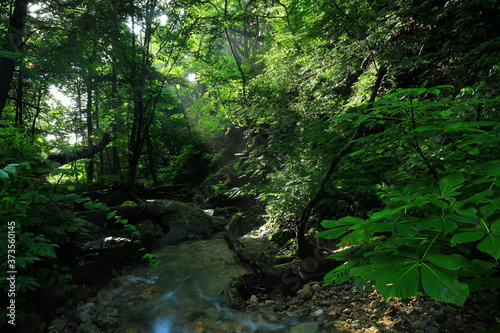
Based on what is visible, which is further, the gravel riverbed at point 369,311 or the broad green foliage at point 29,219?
the broad green foliage at point 29,219

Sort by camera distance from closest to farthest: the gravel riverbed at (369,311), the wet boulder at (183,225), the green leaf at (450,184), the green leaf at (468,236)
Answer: the green leaf at (468,236)
the green leaf at (450,184)
the gravel riverbed at (369,311)
the wet boulder at (183,225)

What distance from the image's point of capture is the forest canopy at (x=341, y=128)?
1.21 meters

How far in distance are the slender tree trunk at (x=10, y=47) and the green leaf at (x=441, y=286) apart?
A: 10.6m

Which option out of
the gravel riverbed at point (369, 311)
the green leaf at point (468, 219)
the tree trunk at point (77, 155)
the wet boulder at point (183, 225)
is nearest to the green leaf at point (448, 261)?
the green leaf at point (468, 219)

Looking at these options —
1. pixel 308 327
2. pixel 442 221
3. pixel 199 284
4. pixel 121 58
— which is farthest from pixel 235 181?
pixel 442 221

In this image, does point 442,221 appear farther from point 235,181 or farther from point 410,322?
point 235,181

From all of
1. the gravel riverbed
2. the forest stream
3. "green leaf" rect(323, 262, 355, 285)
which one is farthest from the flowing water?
"green leaf" rect(323, 262, 355, 285)

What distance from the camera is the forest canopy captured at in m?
1.21

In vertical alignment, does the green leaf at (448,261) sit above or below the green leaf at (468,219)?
below

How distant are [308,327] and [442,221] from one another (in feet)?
9.26

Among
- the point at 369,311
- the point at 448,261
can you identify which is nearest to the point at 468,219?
the point at 448,261

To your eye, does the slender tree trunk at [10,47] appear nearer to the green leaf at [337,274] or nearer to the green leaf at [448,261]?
the green leaf at [337,274]

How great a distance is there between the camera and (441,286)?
87 centimetres

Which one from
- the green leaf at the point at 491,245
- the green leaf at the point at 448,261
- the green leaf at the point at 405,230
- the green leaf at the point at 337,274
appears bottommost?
the green leaf at the point at 337,274
